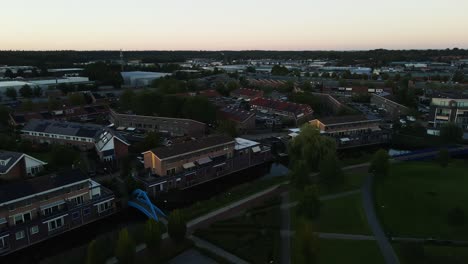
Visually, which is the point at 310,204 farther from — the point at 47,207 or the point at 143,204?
the point at 47,207

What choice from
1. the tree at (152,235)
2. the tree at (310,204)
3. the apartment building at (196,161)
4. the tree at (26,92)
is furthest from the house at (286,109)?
the tree at (26,92)

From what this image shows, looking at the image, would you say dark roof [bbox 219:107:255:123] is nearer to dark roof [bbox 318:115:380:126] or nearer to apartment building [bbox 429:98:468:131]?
dark roof [bbox 318:115:380:126]

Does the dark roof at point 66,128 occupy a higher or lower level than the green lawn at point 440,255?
higher

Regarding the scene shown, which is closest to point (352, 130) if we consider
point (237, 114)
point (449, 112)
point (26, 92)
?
point (449, 112)

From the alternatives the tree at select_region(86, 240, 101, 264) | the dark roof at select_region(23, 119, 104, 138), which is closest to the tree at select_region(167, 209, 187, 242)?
the tree at select_region(86, 240, 101, 264)

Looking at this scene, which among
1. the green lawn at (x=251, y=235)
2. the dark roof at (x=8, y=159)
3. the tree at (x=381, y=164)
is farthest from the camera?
the dark roof at (x=8, y=159)

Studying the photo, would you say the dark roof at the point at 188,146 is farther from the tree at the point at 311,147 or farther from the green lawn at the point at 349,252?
the green lawn at the point at 349,252

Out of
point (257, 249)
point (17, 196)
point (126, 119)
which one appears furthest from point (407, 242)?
point (126, 119)
